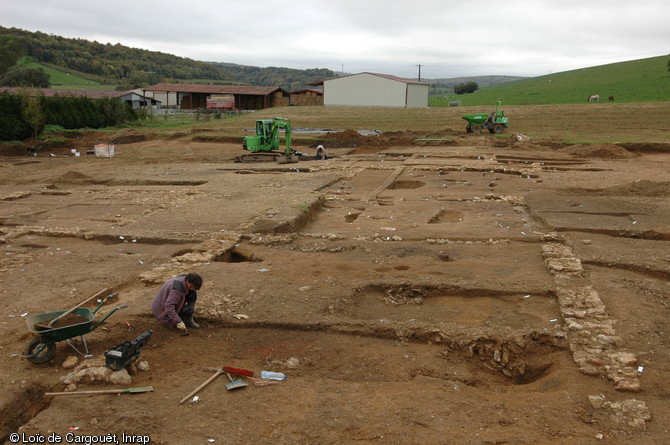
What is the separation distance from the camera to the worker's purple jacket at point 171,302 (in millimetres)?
6402

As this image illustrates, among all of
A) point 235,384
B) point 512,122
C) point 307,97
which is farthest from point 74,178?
point 307,97

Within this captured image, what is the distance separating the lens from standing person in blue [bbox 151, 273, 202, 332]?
6395mm

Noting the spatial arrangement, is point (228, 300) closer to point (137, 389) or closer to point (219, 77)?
point (137, 389)

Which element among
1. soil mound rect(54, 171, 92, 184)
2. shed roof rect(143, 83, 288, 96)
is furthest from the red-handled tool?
shed roof rect(143, 83, 288, 96)

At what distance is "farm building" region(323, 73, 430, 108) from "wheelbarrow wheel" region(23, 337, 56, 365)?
5072 cm

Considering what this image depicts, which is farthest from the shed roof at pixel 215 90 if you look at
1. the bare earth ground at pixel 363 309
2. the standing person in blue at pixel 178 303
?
the standing person in blue at pixel 178 303

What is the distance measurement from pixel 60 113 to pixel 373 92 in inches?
1198

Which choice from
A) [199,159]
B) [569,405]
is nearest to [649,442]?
[569,405]

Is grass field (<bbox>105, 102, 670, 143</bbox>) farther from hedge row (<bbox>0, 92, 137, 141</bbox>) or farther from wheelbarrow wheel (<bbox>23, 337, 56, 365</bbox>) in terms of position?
wheelbarrow wheel (<bbox>23, 337, 56, 365</bbox>)

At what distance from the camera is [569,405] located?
4.84 metres

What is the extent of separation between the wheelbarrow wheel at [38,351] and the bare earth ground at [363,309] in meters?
0.10

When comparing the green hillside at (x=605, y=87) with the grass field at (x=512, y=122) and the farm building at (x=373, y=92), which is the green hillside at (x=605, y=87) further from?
the grass field at (x=512, y=122)

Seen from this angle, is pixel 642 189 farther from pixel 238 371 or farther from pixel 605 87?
pixel 605 87

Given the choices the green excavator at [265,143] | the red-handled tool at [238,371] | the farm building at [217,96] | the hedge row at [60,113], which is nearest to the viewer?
the red-handled tool at [238,371]
